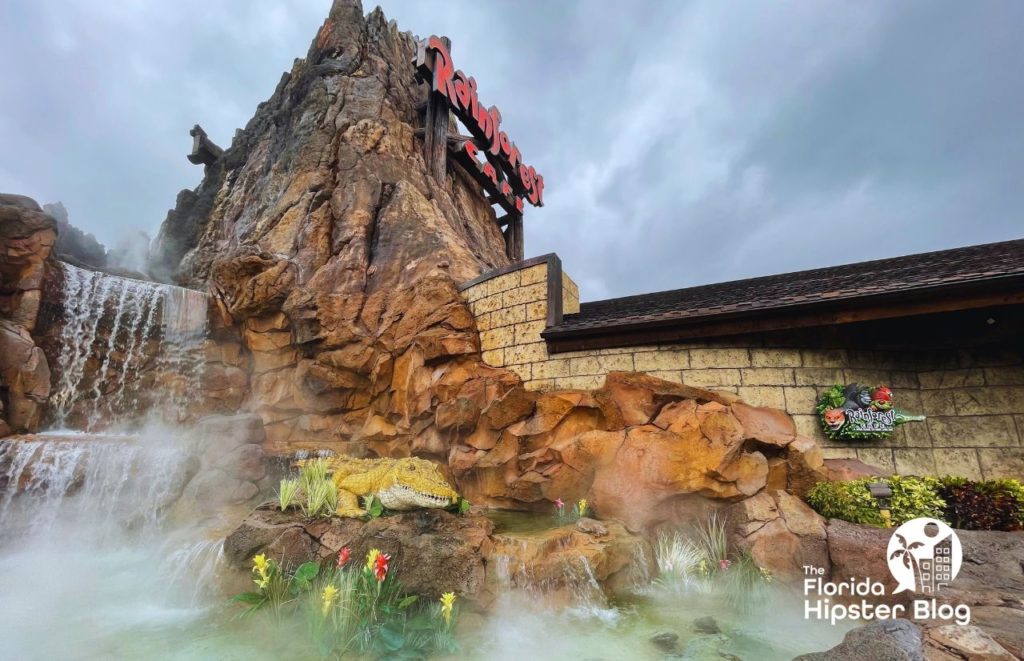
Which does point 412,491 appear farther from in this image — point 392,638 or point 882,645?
point 882,645

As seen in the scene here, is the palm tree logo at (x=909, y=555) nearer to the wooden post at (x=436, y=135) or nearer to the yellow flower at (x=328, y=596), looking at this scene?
the yellow flower at (x=328, y=596)

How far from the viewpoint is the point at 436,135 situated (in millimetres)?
16656

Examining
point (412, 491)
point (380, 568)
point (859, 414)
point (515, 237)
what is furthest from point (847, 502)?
point (515, 237)

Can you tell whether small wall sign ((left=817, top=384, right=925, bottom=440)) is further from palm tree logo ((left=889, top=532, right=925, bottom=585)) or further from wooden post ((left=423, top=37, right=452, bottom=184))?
wooden post ((left=423, top=37, right=452, bottom=184))

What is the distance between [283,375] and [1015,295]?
13.2m

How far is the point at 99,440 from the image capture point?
7.91 m

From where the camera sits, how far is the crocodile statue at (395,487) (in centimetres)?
559

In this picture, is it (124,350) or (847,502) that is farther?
(124,350)

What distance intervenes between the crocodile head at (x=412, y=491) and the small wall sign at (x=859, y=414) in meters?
5.30

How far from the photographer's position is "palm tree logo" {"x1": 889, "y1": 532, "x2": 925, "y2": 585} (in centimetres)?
471

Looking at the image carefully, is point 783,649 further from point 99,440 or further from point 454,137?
point 454,137

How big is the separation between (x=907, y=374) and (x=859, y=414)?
1.14m

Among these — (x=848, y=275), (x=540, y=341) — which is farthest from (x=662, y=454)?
(x=848, y=275)

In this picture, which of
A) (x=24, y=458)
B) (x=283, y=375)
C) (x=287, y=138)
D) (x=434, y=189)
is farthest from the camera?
(x=287, y=138)
